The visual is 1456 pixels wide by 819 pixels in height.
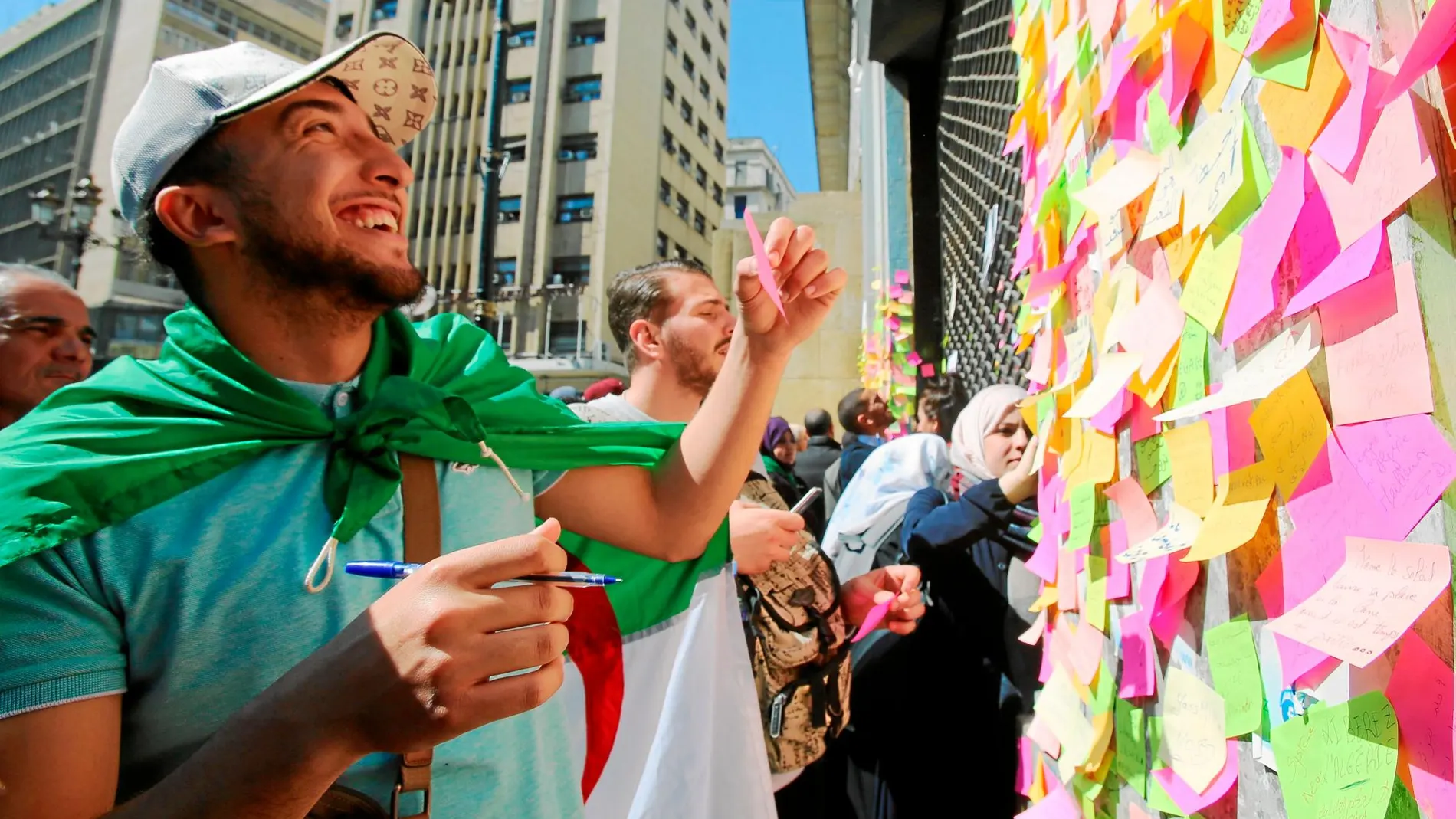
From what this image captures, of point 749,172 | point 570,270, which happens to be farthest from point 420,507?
point 749,172

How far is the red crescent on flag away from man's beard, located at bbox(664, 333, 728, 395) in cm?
100

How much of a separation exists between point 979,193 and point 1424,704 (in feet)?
13.3

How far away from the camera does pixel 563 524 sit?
1.48m

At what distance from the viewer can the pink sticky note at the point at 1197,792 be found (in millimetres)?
930

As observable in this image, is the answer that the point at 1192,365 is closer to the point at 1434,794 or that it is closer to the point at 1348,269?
the point at 1348,269

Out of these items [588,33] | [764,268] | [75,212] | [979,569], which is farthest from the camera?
[588,33]

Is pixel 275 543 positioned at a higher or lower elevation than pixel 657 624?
higher

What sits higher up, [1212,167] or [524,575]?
[1212,167]

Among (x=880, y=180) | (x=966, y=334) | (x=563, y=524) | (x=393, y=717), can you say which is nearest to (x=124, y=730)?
(x=393, y=717)

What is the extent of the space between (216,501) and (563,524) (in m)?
0.60

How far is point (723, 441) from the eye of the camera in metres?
1.45

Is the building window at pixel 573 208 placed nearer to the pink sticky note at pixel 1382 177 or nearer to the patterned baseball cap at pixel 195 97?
the patterned baseball cap at pixel 195 97

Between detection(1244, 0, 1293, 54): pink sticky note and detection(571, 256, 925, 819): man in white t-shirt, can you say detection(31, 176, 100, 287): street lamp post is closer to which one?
detection(571, 256, 925, 819): man in white t-shirt

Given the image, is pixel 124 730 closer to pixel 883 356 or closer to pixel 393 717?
pixel 393 717
